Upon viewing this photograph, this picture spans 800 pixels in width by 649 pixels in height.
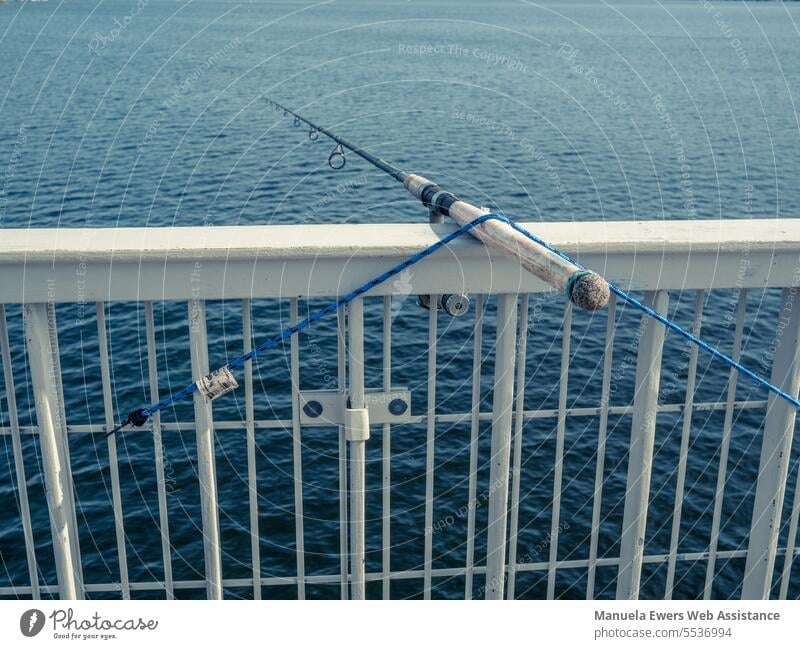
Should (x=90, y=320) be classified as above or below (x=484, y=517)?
above

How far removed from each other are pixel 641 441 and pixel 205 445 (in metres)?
1.96

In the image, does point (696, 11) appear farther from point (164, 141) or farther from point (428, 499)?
point (428, 499)

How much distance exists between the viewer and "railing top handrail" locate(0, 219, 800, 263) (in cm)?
344

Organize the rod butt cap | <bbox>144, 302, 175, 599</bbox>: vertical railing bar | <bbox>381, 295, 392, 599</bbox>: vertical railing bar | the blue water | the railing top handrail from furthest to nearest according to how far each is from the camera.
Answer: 1. the blue water
2. <bbox>381, 295, 392, 599</bbox>: vertical railing bar
3. <bbox>144, 302, 175, 599</bbox>: vertical railing bar
4. the railing top handrail
5. the rod butt cap

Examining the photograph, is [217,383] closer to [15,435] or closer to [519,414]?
[15,435]

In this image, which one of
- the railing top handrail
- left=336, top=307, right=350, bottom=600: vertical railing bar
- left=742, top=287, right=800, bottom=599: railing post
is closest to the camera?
the railing top handrail

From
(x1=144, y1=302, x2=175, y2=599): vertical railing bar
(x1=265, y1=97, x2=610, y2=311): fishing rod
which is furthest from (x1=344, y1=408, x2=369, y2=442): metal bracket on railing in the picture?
(x1=265, y1=97, x2=610, y2=311): fishing rod

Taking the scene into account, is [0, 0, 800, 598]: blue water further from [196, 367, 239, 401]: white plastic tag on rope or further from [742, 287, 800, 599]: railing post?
[196, 367, 239, 401]: white plastic tag on rope

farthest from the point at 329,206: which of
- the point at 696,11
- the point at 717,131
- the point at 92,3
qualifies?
the point at 696,11

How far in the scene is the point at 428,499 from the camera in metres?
3.96

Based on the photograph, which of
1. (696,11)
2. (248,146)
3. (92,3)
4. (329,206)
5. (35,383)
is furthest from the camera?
(696,11)

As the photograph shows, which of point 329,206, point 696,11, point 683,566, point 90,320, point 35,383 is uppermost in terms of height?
point 696,11

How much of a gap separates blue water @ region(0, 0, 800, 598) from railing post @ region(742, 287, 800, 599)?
2451 millimetres
